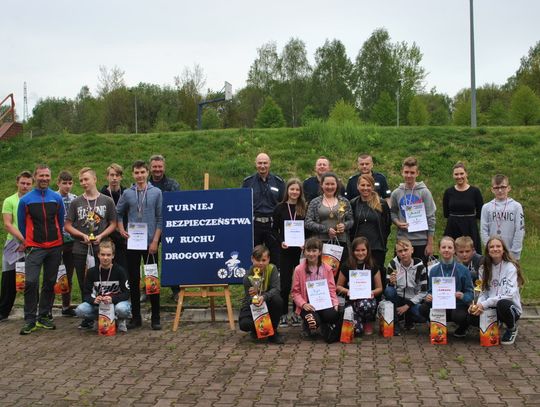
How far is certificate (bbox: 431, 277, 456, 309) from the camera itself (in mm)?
7258

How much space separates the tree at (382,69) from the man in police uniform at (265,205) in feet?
160

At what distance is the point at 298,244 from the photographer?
808cm

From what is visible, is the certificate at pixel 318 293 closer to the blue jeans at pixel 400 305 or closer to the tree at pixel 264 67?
the blue jeans at pixel 400 305

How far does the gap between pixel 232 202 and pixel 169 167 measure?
38.2 feet

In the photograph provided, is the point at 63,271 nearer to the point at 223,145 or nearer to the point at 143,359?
the point at 143,359

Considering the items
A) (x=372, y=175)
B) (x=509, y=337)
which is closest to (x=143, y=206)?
(x=372, y=175)

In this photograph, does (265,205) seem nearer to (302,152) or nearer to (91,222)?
(91,222)

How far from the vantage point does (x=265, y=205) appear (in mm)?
8641

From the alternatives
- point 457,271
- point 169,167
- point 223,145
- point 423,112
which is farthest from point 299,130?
point 423,112

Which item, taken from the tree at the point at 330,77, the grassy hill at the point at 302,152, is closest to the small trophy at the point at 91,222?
the grassy hill at the point at 302,152

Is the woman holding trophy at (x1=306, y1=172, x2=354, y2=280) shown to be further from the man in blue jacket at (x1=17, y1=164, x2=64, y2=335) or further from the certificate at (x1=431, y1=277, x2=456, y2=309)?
the man in blue jacket at (x1=17, y1=164, x2=64, y2=335)

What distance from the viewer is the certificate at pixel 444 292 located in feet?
23.8

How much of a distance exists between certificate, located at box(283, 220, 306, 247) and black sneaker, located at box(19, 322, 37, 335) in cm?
341

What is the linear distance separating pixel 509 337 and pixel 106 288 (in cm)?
481
